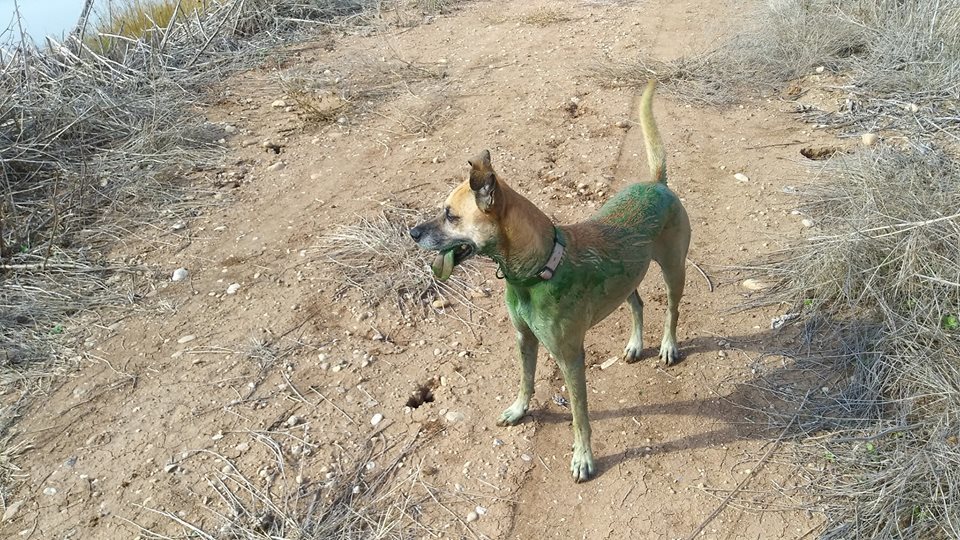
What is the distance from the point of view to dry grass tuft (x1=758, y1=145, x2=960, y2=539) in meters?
2.84

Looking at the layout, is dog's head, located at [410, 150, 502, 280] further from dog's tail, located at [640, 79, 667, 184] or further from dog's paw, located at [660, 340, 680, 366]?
dog's paw, located at [660, 340, 680, 366]

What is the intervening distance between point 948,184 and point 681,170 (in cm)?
197

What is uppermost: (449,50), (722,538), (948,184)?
(449,50)

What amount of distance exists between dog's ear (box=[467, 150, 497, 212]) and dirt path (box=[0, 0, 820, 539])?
1.56 m

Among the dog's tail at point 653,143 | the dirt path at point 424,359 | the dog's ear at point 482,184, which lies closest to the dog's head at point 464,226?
the dog's ear at point 482,184

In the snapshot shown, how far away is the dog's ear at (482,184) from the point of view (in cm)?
229

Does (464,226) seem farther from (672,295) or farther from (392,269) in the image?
(392,269)

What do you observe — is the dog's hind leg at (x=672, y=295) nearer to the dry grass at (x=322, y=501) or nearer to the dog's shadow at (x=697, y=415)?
the dog's shadow at (x=697, y=415)

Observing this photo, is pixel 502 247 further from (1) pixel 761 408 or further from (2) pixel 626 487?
(1) pixel 761 408

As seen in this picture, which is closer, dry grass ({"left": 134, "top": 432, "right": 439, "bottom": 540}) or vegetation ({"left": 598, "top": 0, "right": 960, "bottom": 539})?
vegetation ({"left": 598, "top": 0, "right": 960, "bottom": 539})

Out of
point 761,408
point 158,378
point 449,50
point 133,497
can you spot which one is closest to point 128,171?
point 158,378

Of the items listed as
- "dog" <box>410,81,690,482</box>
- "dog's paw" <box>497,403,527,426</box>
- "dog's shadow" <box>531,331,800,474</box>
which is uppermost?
"dog" <box>410,81,690,482</box>

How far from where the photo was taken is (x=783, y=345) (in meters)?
3.93

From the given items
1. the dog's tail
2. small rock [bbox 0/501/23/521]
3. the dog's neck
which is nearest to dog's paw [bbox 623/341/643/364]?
the dog's tail
